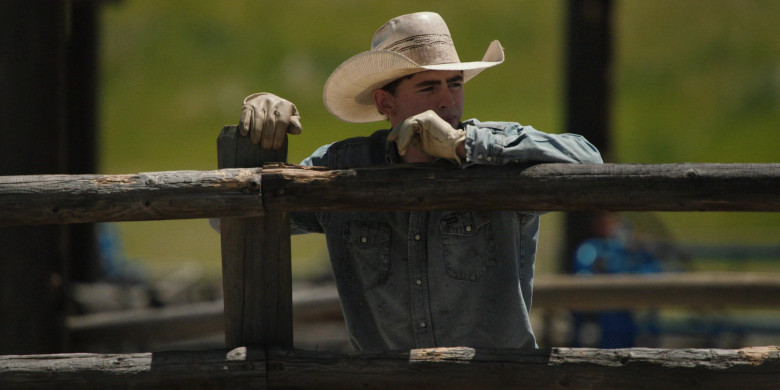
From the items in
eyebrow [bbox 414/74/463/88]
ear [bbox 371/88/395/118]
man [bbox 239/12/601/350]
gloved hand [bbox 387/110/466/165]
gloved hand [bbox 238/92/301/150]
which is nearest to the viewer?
gloved hand [bbox 387/110/466/165]

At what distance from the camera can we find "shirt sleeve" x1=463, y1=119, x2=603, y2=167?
223cm

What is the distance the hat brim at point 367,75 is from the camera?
2.49m

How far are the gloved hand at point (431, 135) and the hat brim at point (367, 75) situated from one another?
27cm

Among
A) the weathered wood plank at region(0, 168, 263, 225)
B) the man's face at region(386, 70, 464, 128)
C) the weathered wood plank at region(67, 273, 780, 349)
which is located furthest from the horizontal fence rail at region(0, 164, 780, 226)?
the weathered wood plank at region(67, 273, 780, 349)

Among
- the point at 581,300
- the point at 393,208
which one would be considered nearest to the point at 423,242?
the point at 393,208

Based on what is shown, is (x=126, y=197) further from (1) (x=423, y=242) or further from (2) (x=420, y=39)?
(2) (x=420, y=39)

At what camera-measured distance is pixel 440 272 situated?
2.43 metres

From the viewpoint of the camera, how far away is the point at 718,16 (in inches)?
1172

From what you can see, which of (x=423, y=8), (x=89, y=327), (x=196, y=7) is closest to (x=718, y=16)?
(x=423, y=8)

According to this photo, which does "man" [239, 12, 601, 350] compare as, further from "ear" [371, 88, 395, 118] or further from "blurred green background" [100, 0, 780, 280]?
"blurred green background" [100, 0, 780, 280]

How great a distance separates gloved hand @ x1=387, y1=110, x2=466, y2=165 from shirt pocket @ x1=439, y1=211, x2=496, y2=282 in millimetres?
233

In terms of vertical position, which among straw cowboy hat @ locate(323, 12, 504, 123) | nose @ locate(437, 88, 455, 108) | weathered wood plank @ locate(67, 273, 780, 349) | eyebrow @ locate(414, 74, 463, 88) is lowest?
weathered wood plank @ locate(67, 273, 780, 349)

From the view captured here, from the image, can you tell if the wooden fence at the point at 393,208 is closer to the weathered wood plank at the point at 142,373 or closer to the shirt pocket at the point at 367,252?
the weathered wood plank at the point at 142,373

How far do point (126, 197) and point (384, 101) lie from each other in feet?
2.66
